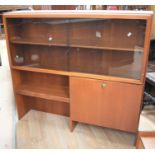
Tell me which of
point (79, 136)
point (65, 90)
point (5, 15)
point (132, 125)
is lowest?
point (79, 136)

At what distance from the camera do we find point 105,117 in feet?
6.79

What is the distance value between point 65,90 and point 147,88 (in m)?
0.95

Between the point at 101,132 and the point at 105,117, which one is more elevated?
the point at 105,117

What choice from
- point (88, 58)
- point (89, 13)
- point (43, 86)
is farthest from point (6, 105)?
point (89, 13)

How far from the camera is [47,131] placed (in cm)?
233

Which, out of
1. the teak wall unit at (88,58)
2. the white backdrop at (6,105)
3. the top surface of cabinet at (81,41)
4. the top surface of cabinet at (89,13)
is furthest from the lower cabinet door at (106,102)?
the white backdrop at (6,105)

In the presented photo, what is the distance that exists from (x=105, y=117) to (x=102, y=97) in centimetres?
24

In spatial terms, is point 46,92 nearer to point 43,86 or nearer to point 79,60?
point 43,86

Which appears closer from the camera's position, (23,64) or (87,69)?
(87,69)

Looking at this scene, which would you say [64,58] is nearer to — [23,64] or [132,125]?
[23,64]

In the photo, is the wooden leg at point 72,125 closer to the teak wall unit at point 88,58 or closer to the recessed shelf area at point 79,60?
the teak wall unit at point 88,58
